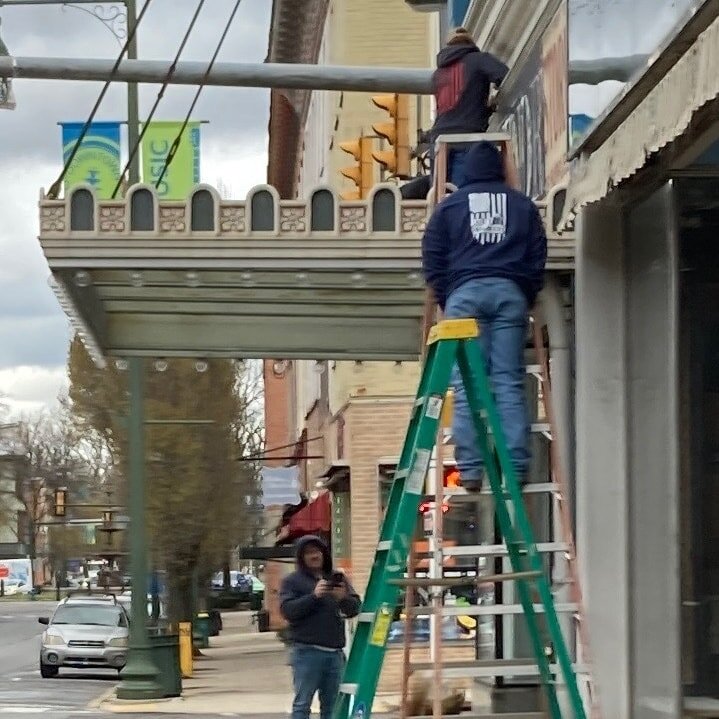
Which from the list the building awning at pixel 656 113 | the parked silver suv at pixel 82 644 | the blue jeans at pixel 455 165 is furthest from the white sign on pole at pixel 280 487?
the building awning at pixel 656 113

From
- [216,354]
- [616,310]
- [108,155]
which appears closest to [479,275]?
[616,310]

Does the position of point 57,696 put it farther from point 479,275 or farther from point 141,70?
point 479,275

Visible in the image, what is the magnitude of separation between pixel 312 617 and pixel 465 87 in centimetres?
405

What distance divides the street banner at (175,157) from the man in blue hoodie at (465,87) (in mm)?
11379

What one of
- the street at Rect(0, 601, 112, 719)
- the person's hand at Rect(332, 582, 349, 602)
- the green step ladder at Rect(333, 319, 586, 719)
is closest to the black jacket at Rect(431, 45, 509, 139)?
the green step ladder at Rect(333, 319, 586, 719)

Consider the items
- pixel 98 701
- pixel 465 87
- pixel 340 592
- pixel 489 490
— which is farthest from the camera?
pixel 98 701

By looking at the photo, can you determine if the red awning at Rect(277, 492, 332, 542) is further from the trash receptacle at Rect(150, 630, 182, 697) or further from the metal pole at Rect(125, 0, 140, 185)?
the metal pole at Rect(125, 0, 140, 185)

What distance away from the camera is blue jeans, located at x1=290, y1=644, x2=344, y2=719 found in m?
11.2

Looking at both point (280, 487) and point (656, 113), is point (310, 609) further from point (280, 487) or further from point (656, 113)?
point (280, 487)

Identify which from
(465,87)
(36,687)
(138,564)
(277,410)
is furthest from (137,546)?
(277,410)

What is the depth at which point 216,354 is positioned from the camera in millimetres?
10320

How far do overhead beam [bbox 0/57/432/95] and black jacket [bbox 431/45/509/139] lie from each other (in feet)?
8.22

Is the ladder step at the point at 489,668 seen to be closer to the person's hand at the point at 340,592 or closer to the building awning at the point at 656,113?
the building awning at the point at 656,113

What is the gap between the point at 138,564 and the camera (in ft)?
70.3
